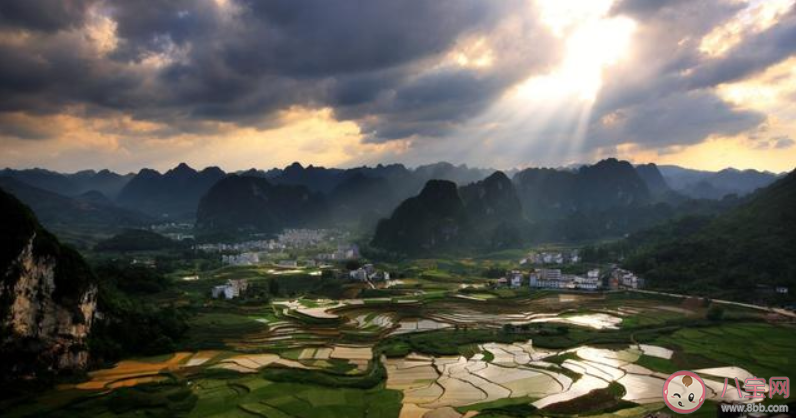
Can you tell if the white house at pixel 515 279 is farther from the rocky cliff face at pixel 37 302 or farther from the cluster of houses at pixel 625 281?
the rocky cliff face at pixel 37 302

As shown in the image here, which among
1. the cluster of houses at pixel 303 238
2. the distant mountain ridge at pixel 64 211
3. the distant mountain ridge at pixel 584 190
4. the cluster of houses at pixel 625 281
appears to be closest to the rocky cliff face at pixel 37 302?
the cluster of houses at pixel 625 281

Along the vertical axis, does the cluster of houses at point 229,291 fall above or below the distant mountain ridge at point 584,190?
below

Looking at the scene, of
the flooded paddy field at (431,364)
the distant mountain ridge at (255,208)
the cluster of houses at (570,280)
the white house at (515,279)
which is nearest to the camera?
the flooded paddy field at (431,364)

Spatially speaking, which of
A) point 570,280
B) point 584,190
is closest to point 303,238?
point 570,280

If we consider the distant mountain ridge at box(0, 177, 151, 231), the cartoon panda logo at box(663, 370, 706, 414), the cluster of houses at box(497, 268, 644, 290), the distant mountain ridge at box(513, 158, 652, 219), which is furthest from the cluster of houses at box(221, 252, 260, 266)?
the distant mountain ridge at box(513, 158, 652, 219)

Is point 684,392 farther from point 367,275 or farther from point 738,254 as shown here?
point 367,275

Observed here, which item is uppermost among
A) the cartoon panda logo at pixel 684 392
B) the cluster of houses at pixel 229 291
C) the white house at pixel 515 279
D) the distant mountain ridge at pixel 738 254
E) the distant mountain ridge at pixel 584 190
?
the distant mountain ridge at pixel 584 190

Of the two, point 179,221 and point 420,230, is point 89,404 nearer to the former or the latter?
point 420,230

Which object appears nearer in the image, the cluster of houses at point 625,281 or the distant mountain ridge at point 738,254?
the distant mountain ridge at point 738,254
